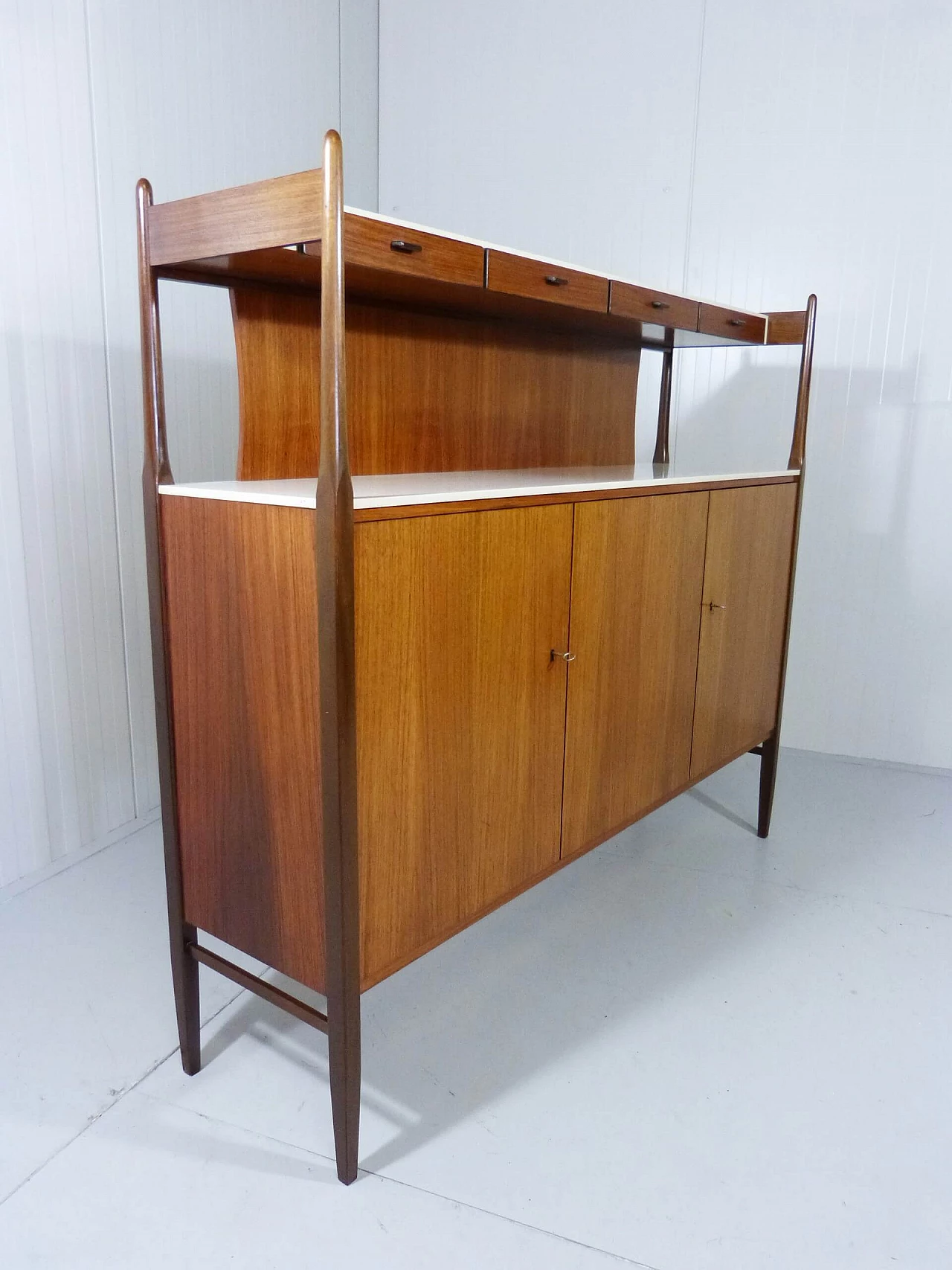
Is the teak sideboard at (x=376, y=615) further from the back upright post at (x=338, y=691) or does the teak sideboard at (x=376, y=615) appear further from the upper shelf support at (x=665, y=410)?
the upper shelf support at (x=665, y=410)

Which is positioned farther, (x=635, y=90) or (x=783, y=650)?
(x=635, y=90)

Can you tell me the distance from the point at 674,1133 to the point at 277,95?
10.9 ft

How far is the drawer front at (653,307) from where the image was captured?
2.22 metres

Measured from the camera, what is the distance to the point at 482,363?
258 cm

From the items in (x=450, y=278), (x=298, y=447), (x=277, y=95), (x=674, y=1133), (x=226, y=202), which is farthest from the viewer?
(x=277, y=95)

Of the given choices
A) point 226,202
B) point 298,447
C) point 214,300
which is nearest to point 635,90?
point 214,300

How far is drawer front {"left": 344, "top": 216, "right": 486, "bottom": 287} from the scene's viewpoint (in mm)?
1492

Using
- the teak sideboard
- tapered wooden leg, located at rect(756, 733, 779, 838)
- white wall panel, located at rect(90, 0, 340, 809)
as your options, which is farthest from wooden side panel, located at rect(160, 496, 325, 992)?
tapered wooden leg, located at rect(756, 733, 779, 838)

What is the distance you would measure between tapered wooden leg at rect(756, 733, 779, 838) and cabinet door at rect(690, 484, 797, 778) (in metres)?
0.04

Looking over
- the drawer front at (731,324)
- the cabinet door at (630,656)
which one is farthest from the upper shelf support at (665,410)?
the cabinet door at (630,656)

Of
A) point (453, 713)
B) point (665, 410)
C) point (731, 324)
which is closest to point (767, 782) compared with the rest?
point (665, 410)

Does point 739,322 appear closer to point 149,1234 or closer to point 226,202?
point 226,202

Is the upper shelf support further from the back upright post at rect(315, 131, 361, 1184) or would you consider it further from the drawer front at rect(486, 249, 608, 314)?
the back upright post at rect(315, 131, 361, 1184)

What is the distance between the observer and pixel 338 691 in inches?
60.5
